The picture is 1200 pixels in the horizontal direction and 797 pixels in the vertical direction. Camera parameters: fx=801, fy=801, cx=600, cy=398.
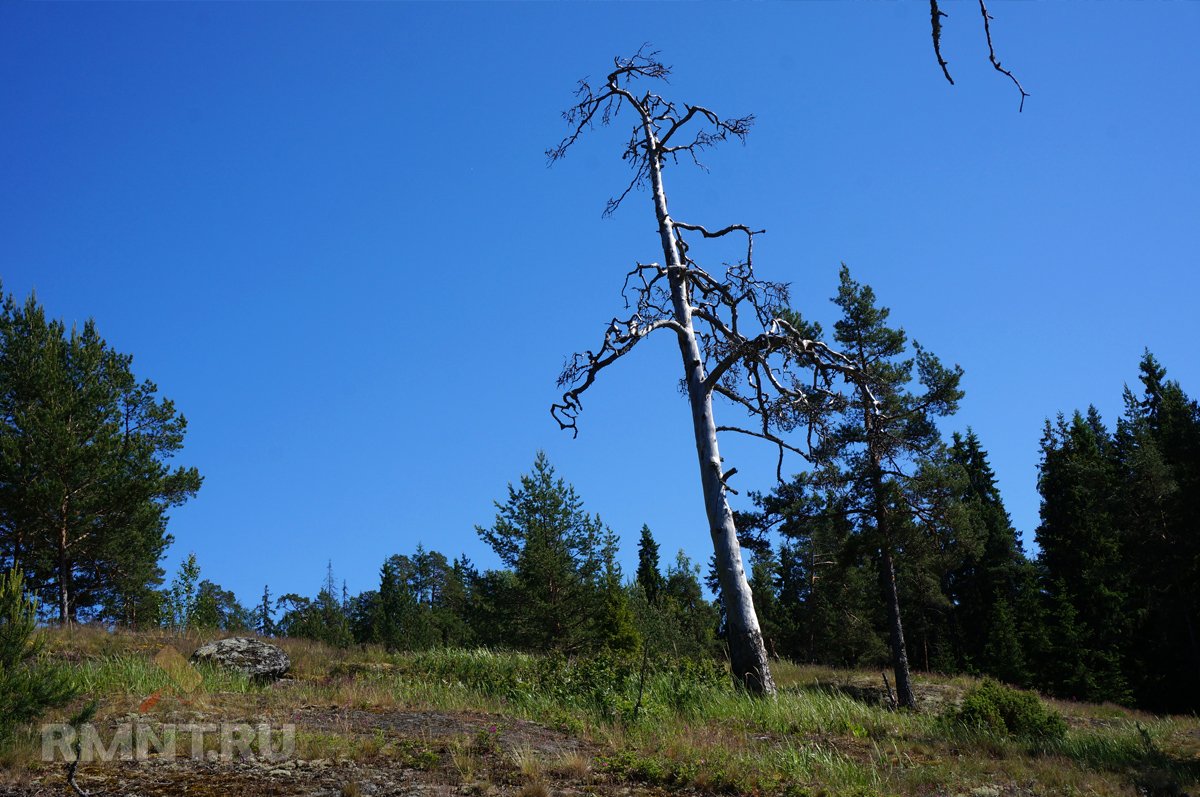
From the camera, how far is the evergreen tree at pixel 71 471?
946 inches

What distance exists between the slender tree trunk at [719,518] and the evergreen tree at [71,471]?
21.0 m

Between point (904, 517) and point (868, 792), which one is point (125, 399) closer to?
point (904, 517)

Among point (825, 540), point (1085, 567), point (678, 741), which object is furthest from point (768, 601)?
point (678, 741)

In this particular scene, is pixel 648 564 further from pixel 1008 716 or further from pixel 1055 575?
pixel 1008 716

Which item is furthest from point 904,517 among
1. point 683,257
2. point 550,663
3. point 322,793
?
point 322,793

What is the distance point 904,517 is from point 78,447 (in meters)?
25.3

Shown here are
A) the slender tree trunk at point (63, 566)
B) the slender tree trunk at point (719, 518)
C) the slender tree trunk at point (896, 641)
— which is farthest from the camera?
the slender tree trunk at point (63, 566)

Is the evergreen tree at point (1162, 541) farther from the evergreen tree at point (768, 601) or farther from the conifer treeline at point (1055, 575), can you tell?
the evergreen tree at point (768, 601)

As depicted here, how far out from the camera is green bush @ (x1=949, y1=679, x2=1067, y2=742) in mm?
9273

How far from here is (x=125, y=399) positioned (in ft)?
101

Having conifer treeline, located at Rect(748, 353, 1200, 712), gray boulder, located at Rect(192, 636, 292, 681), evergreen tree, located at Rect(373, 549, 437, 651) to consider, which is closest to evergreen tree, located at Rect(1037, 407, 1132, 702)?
conifer treeline, located at Rect(748, 353, 1200, 712)

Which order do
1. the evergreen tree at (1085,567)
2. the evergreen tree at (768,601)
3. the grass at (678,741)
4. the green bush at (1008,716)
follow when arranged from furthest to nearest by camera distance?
the evergreen tree at (768,601) → the evergreen tree at (1085,567) → the green bush at (1008,716) → the grass at (678,741)

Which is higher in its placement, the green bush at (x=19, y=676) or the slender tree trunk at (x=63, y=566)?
the slender tree trunk at (x=63, y=566)

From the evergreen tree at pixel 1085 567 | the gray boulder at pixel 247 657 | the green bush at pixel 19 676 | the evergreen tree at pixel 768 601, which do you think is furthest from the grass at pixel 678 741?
the evergreen tree at pixel 768 601
